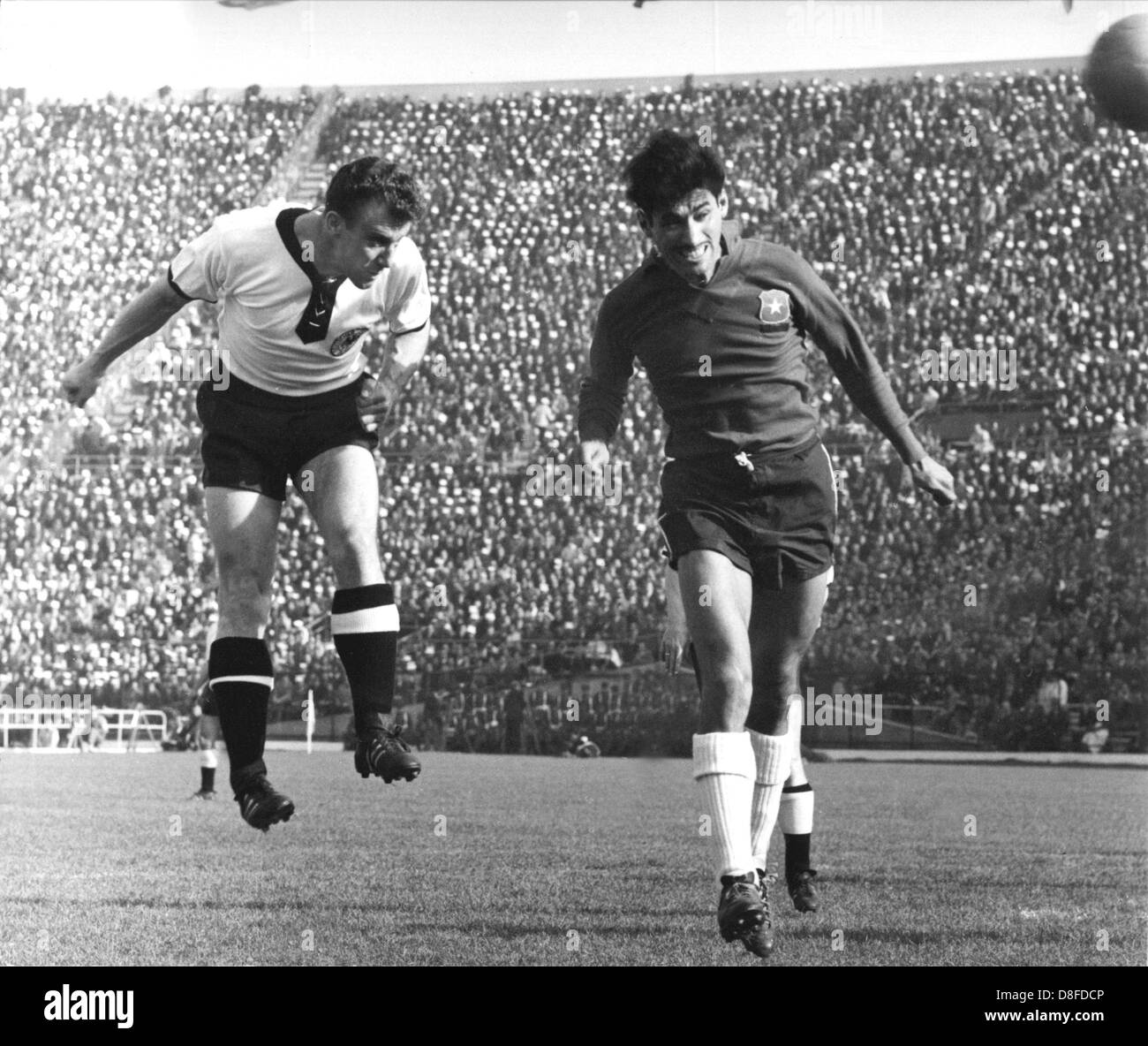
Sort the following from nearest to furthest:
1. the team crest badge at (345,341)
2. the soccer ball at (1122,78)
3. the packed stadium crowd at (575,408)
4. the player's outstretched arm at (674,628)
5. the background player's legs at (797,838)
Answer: the team crest badge at (345,341) < the player's outstretched arm at (674,628) < the background player's legs at (797,838) < the soccer ball at (1122,78) < the packed stadium crowd at (575,408)

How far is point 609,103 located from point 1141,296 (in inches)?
214

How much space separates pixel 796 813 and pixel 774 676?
2.12 ft

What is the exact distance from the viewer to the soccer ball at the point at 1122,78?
4.63 metres

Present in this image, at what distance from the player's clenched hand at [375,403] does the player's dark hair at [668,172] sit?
0.71 metres

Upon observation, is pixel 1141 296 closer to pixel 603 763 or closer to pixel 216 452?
pixel 603 763

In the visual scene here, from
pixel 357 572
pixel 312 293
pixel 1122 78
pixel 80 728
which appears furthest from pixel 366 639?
pixel 80 728

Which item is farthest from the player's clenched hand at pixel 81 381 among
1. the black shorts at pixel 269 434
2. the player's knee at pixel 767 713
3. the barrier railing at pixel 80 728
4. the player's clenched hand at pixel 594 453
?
the barrier railing at pixel 80 728

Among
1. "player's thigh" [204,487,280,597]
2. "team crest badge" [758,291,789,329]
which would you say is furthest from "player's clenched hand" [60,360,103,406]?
"team crest badge" [758,291,789,329]

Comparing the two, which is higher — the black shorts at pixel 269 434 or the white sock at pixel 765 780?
the black shorts at pixel 269 434

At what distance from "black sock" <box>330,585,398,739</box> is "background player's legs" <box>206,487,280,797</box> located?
0.18 m

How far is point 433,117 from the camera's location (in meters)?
13.1

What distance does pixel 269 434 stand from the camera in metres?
3.83

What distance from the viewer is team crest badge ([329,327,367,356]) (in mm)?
3842

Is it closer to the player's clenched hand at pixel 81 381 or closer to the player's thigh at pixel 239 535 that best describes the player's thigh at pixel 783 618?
the player's thigh at pixel 239 535
